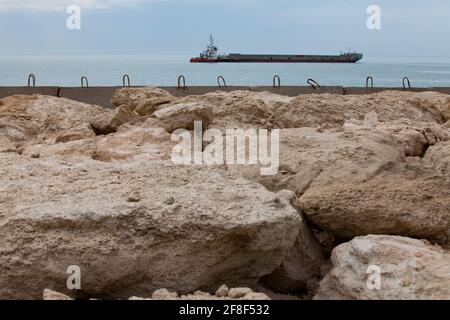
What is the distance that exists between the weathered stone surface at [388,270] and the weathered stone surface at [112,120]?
8.98 ft

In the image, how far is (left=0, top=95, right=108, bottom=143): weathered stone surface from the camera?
6.02m

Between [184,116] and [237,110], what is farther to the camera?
[237,110]

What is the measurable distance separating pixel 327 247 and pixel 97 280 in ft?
5.03

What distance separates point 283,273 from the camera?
394 centimetres

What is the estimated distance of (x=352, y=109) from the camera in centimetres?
652

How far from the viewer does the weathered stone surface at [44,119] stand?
6.02 metres

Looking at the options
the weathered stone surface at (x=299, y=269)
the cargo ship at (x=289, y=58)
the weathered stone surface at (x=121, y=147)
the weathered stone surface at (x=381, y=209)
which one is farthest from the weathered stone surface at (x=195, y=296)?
the cargo ship at (x=289, y=58)

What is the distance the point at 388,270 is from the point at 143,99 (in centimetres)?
413

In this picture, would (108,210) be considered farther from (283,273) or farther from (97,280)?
(283,273)

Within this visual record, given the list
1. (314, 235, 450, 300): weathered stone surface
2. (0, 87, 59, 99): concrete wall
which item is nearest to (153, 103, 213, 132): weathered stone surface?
(314, 235, 450, 300): weathered stone surface

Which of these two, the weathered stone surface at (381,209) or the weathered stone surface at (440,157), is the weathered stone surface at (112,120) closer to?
the weathered stone surface at (381,209)

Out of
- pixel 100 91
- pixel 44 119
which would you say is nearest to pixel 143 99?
pixel 44 119

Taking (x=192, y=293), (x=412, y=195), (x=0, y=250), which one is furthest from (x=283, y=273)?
(x=0, y=250)

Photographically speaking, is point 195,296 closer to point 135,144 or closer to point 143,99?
point 135,144
